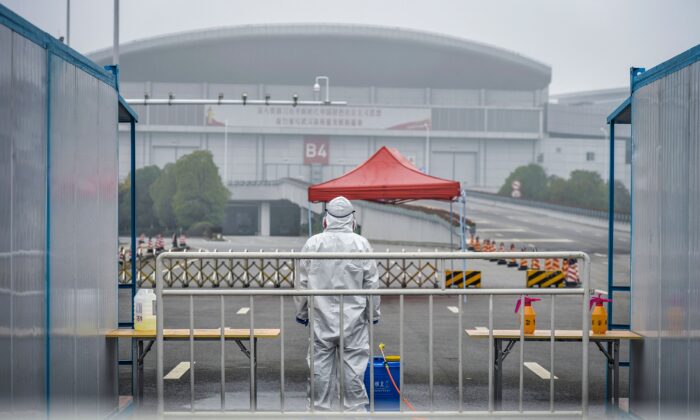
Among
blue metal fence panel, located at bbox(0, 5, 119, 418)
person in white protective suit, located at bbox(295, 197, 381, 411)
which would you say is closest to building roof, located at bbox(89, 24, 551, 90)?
blue metal fence panel, located at bbox(0, 5, 119, 418)

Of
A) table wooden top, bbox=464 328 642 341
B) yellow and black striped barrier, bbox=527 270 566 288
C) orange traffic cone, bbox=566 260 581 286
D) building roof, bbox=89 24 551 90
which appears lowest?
orange traffic cone, bbox=566 260 581 286

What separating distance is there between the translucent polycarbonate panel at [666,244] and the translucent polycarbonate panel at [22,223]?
4.50 m

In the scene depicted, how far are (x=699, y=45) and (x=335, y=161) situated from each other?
105462mm

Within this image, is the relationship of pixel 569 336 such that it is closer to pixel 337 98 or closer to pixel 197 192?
pixel 197 192

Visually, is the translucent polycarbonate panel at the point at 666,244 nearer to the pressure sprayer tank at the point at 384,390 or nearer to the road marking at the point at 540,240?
the pressure sprayer tank at the point at 384,390

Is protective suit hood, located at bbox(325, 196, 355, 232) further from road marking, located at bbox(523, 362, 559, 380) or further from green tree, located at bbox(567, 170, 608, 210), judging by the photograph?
green tree, located at bbox(567, 170, 608, 210)

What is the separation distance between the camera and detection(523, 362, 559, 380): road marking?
11.3 m

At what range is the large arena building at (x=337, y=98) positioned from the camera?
10994cm

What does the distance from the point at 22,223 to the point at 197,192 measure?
69.8m

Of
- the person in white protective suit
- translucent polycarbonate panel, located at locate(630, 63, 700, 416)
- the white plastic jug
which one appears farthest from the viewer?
the white plastic jug

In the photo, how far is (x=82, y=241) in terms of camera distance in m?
7.07

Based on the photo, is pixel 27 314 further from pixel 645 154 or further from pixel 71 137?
pixel 645 154

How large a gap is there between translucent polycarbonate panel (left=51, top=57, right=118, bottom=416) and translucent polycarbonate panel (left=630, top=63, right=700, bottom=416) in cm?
450

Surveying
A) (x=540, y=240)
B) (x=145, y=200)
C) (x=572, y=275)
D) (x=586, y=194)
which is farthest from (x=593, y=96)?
(x=572, y=275)
